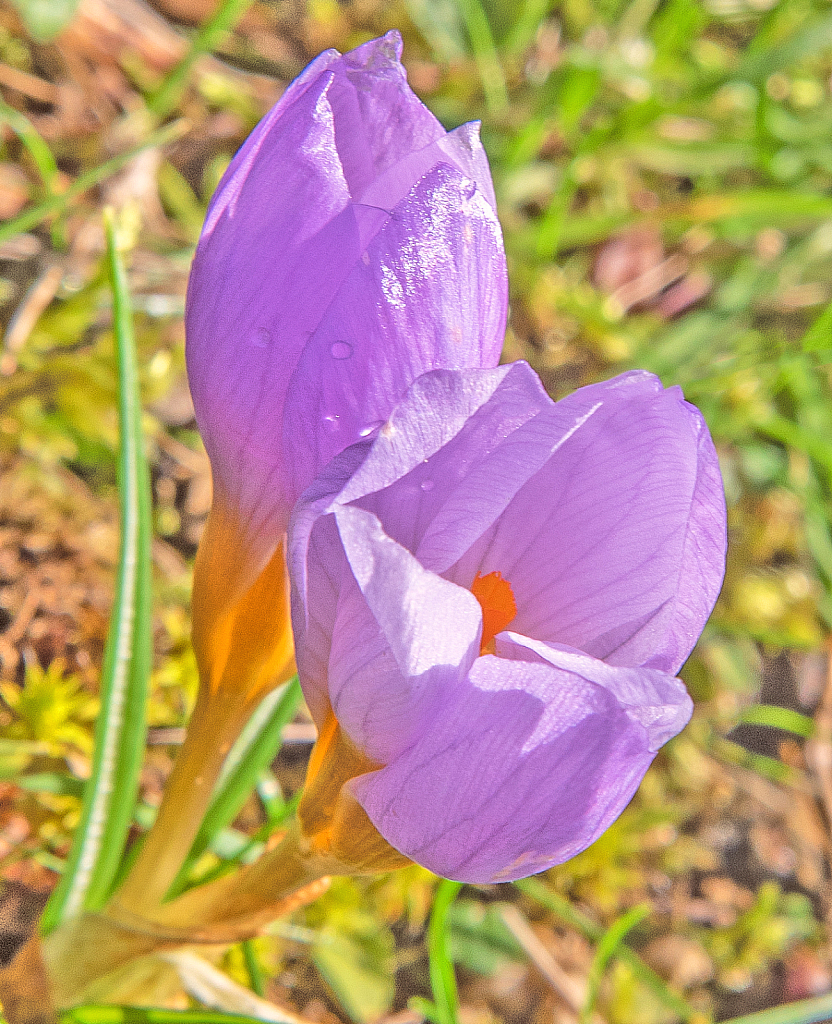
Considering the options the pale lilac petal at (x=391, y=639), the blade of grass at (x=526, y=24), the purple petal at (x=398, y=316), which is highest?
the purple petal at (x=398, y=316)

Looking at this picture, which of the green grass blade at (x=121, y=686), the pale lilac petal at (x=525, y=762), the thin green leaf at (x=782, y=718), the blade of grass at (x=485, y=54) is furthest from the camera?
the blade of grass at (x=485, y=54)

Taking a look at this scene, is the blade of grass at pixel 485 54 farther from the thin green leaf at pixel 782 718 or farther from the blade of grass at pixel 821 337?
the thin green leaf at pixel 782 718

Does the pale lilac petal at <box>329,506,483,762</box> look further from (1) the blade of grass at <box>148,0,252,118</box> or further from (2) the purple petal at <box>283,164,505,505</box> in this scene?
(1) the blade of grass at <box>148,0,252,118</box>

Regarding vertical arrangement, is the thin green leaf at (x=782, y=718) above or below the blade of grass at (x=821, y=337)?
below

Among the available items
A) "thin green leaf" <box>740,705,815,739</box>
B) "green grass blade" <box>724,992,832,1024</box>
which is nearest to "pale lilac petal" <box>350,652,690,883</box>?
"green grass blade" <box>724,992,832,1024</box>

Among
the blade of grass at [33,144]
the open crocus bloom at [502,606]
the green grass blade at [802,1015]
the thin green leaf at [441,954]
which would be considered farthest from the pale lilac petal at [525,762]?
the blade of grass at [33,144]

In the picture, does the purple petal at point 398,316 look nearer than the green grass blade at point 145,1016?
Yes

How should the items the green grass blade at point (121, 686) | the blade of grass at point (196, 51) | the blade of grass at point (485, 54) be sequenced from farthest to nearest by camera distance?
the blade of grass at point (485, 54) → the blade of grass at point (196, 51) → the green grass blade at point (121, 686)

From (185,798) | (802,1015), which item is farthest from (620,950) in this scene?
(185,798)

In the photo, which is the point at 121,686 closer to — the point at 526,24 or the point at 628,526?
the point at 628,526
